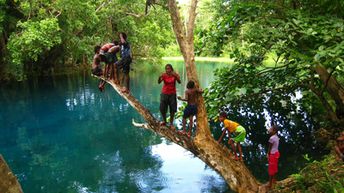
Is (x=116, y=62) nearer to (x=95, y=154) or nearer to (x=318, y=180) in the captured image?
(x=318, y=180)

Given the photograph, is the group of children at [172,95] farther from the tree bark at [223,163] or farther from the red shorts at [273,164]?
the tree bark at [223,163]

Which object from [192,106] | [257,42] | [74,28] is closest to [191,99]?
[192,106]

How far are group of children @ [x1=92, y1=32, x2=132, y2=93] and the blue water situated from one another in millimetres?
3197

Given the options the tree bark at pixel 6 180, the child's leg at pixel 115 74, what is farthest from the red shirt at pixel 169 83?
the tree bark at pixel 6 180

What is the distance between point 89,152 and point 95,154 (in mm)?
403

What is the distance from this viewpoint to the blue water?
10.3 m

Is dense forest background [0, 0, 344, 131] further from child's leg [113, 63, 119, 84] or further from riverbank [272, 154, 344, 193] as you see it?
riverbank [272, 154, 344, 193]

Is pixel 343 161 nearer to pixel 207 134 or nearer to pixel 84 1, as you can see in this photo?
pixel 207 134

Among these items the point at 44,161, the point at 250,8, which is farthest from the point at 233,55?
the point at 44,161

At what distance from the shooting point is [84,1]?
75.9 ft

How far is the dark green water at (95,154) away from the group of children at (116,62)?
10.5 feet

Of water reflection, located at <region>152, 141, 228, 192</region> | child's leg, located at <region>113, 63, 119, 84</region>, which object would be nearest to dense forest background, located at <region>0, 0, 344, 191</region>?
child's leg, located at <region>113, 63, 119, 84</region>

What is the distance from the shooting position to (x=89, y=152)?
13531 millimetres

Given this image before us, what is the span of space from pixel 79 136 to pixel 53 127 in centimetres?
220
